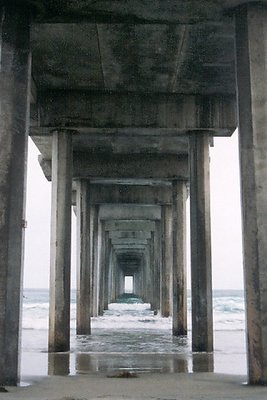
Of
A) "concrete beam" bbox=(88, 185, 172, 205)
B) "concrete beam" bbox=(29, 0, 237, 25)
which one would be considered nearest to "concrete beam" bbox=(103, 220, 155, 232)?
"concrete beam" bbox=(88, 185, 172, 205)

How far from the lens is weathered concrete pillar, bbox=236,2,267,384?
25.5ft

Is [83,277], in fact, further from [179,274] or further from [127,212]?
[127,212]

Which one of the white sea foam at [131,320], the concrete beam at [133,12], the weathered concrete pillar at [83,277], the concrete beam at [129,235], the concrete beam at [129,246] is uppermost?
the concrete beam at [133,12]

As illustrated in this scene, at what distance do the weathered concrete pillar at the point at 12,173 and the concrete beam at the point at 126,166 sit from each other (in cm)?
1123

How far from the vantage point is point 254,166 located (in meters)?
8.08

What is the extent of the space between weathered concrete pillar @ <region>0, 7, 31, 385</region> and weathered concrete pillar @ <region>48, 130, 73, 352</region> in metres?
5.39

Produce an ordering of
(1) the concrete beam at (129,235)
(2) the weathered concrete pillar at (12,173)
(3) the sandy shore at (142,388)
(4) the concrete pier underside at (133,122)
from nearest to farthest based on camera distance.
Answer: (3) the sandy shore at (142,388) < (2) the weathered concrete pillar at (12,173) < (4) the concrete pier underside at (133,122) < (1) the concrete beam at (129,235)

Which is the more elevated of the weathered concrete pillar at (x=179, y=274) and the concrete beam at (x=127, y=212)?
the concrete beam at (x=127, y=212)

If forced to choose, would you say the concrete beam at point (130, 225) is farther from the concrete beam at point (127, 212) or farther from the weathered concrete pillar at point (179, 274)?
the weathered concrete pillar at point (179, 274)

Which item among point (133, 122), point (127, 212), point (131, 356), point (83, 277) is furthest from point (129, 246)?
point (131, 356)

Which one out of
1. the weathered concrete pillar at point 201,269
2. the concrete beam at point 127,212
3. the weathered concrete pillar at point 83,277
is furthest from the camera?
the concrete beam at point 127,212

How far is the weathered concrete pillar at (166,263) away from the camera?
989 inches

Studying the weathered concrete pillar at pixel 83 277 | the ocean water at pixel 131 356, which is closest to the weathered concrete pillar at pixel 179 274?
the ocean water at pixel 131 356

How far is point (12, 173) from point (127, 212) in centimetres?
2209
